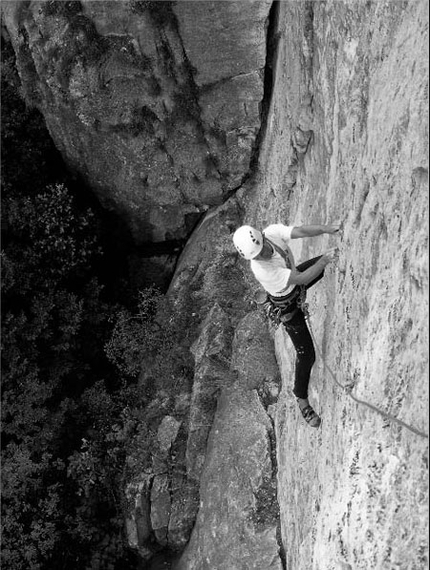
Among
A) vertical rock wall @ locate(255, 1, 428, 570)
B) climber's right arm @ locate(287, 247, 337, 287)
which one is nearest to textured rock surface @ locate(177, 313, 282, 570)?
vertical rock wall @ locate(255, 1, 428, 570)

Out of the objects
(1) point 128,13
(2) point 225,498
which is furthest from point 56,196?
(2) point 225,498

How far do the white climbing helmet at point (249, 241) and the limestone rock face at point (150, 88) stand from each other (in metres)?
5.82

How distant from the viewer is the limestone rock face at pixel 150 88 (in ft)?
35.5

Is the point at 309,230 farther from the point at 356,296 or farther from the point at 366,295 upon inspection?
the point at 366,295

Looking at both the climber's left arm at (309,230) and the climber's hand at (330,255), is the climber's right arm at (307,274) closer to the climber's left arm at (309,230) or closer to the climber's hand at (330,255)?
the climber's hand at (330,255)

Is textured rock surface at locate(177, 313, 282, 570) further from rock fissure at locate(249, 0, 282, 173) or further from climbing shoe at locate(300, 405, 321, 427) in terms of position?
rock fissure at locate(249, 0, 282, 173)

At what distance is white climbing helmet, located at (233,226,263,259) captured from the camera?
6.17m

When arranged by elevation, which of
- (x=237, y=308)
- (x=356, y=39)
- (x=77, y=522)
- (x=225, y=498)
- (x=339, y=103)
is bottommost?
(x=77, y=522)

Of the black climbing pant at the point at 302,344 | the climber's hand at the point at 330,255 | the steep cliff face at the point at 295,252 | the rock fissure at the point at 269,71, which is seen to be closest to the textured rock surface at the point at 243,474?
the steep cliff face at the point at 295,252

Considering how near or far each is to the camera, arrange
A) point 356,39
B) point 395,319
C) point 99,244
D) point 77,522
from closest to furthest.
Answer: point 395,319, point 356,39, point 77,522, point 99,244

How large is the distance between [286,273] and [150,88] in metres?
6.55

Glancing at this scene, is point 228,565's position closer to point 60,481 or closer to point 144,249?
point 60,481

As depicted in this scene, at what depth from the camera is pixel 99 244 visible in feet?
45.7

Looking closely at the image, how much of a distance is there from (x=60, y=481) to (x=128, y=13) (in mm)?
9291
